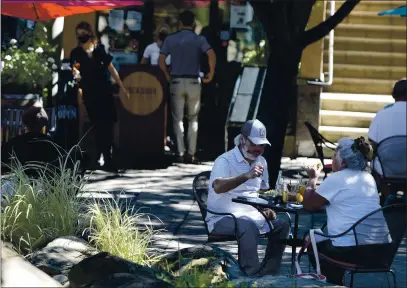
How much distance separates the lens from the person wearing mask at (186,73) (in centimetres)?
1586

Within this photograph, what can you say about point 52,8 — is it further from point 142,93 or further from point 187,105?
point 187,105

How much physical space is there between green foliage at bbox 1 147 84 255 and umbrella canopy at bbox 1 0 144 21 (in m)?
6.13

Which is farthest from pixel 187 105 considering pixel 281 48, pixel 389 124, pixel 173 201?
pixel 389 124

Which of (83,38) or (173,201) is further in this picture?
(83,38)

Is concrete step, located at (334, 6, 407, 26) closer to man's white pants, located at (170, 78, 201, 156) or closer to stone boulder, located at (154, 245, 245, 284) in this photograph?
man's white pants, located at (170, 78, 201, 156)

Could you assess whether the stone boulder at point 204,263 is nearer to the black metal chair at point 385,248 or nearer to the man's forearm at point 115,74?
the black metal chair at point 385,248

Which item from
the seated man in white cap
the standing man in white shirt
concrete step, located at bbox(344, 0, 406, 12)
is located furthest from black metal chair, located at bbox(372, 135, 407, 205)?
concrete step, located at bbox(344, 0, 406, 12)

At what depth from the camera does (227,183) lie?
8.20 metres

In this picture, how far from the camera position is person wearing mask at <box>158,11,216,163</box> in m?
15.9

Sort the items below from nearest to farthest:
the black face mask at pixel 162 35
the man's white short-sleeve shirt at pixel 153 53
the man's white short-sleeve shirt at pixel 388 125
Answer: the man's white short-sleeve shirt at pixel 388 125 < the man's white short-sleeve shirt at pixel 153 53 < the black face mask at pixel 162 35

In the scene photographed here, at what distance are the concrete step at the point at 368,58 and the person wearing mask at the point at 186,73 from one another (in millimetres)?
3700

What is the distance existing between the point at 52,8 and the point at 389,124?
528 centimetres

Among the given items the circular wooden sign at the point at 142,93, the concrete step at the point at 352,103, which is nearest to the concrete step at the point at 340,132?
the concrete step at the point at 352,103

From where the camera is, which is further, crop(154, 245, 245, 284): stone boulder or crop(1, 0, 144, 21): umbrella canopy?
crop(1, 0, 144, 21): umbrella canopy
